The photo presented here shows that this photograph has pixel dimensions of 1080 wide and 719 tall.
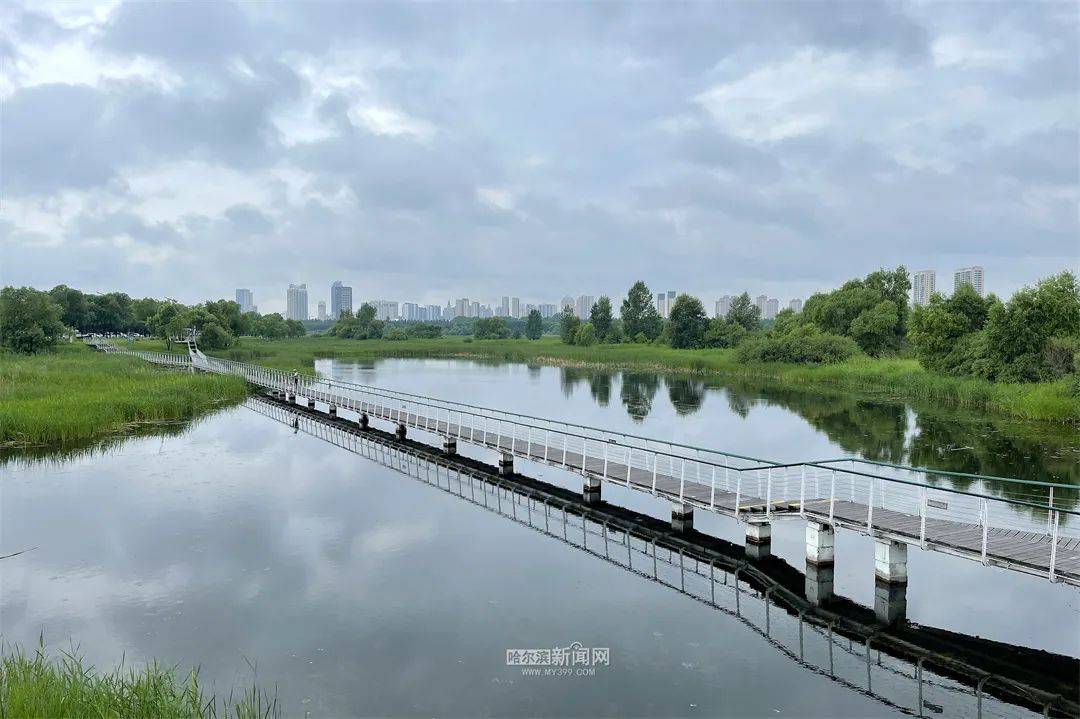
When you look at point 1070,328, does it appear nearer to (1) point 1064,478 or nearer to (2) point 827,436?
(2) point 827,436

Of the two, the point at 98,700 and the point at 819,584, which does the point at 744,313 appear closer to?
the point at 819,584

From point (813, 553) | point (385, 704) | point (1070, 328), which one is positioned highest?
point (1070, 328)

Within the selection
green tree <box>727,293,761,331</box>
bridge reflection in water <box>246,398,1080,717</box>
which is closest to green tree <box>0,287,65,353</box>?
bridge reflection in water <box>246,398,1080,717</box>

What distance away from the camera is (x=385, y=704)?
10.5 meters

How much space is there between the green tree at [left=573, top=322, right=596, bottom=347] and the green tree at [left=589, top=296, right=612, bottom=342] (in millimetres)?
1781

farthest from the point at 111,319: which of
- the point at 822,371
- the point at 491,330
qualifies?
the point at 822,371

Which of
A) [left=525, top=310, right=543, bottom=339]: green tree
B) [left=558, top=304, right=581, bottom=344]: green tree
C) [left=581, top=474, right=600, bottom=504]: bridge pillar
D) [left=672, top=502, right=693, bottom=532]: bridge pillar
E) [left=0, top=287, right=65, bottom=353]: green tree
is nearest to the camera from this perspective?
[left=672, top=502, right=693, bottom=532]: bridge pillar

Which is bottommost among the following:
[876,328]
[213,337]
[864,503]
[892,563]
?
[892,563]

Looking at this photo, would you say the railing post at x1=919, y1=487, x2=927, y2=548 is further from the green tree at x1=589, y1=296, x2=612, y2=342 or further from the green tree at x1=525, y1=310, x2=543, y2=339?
the green tree at x1=525, y1=310, x2=543, y2=339

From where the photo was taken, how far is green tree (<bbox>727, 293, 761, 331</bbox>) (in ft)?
336

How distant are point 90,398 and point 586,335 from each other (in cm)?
8394

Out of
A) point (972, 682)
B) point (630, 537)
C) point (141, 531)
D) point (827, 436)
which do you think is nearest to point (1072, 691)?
point (972, 682)

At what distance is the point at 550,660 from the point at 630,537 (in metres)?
6.74

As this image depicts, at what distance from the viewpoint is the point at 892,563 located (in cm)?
1384
